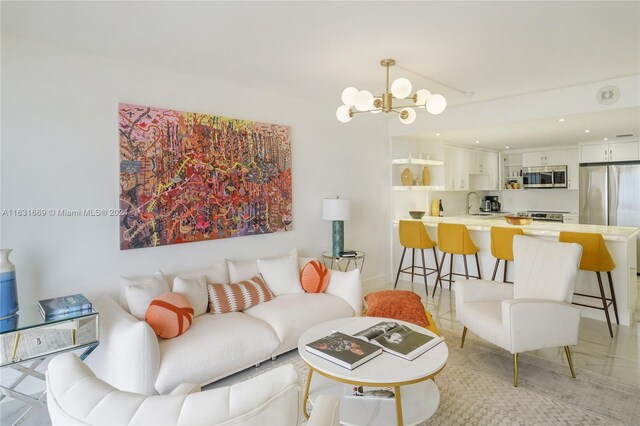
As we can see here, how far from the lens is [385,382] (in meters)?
1.82

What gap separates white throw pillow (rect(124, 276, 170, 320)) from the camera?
2619 millimetres

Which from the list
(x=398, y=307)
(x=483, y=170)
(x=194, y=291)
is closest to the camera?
(x=194, y=291)

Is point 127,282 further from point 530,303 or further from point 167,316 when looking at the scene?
point 530,303

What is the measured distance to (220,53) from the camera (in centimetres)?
289

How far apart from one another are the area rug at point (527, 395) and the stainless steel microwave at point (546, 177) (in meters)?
4.81

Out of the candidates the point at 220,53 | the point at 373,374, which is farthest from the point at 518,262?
the point at 220,53

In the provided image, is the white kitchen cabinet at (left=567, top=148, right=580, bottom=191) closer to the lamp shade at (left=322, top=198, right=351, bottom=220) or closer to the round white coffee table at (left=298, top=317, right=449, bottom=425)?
the lamp shade at (left=322, top=198, right=351, bottom=220)

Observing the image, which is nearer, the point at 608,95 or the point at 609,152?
the point at 608,95

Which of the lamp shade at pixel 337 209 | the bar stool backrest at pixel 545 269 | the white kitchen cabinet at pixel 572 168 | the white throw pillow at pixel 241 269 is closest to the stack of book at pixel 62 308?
the white throw pillow at pixel 241 269

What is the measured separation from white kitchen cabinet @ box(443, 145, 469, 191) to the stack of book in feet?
17.4

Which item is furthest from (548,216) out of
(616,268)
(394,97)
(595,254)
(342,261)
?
(394,97)

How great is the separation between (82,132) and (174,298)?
144 centimetres

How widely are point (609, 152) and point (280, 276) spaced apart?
19.6 feet

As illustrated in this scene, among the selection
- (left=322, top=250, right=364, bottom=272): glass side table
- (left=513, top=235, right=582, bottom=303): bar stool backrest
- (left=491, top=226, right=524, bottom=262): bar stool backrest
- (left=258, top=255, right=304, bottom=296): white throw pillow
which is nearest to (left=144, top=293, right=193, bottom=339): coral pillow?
(left=258, top=255, right=304, bottom=296): white throw pillow
